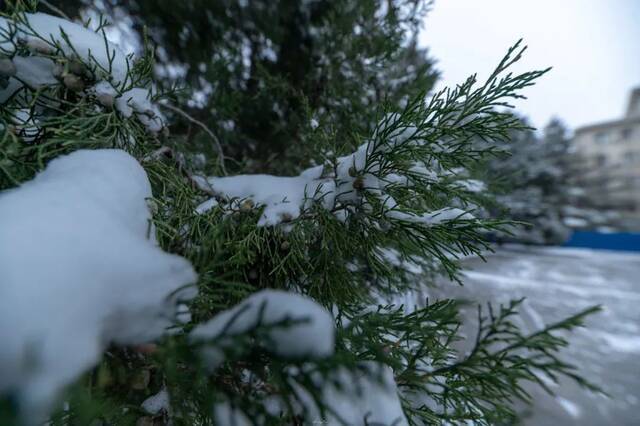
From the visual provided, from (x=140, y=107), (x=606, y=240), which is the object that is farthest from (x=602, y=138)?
(x=140, y=107)

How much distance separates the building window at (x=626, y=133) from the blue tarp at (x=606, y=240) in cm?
1449

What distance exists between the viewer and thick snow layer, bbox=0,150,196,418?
0.44m

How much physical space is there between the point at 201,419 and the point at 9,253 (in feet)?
2.66

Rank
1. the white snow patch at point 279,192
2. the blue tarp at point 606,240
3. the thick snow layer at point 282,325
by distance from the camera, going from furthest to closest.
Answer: the blue tarp at point 606,240 < the white snow patch at point 279,192 < the thick snow layer at point 282,325

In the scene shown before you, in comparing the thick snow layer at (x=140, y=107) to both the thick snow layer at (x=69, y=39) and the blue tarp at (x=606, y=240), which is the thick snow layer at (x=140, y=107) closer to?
the thick snow layer at (x=69, y=39)

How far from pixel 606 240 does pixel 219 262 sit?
22645 millimetres

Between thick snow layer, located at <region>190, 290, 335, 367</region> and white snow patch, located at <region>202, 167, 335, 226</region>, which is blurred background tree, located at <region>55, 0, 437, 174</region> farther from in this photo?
thick snow layer, located at <region>190, 290, 335, 367</region>

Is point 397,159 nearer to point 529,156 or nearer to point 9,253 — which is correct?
point 9,253

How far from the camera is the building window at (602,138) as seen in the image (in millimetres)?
25500

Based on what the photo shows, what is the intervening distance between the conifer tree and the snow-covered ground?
0.46 m

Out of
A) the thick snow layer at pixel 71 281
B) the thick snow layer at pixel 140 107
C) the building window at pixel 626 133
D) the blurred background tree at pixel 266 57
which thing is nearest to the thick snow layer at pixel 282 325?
the thick snow layer at pixel 71 281

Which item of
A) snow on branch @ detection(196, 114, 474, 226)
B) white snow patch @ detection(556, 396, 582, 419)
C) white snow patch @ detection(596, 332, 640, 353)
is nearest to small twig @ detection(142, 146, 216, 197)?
snow on branch @ detection(196, 114, 474, 226)

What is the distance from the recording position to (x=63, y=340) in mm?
459

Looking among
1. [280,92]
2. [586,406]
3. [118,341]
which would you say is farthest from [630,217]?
[118,341]
